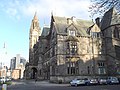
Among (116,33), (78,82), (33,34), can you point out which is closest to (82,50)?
(116,33)

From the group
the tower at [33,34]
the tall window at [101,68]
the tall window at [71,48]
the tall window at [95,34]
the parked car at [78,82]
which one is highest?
the tower at [33,34]

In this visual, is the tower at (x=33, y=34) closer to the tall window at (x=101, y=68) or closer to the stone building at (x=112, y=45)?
the stone building at (x=112, y=45)

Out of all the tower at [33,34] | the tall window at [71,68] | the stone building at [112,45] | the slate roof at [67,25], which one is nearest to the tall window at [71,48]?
the tall window at [71,68]

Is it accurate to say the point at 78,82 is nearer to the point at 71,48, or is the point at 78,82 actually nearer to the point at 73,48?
the point at 71,48

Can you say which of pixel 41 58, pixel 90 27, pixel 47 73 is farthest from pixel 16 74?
pixel 90 27

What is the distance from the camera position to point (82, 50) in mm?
44594

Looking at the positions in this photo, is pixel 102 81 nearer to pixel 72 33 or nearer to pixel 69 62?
pixel 69 62

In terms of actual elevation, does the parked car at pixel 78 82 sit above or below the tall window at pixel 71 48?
below

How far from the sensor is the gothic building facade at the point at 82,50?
4256 cm

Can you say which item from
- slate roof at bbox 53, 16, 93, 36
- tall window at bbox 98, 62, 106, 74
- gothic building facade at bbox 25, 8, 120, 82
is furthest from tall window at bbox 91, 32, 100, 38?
tall window at bbox 98, 62, 106, 74

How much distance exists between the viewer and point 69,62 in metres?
42.7

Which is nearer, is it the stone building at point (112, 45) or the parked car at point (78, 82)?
the parked car at point (78, 82)

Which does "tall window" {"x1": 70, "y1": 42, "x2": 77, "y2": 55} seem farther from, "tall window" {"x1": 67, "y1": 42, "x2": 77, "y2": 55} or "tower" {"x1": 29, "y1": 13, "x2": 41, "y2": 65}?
"tower" {"x1": 29, "y1": 13, "x2": 41, "y2": 65}

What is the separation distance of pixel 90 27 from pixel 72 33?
20.0 ft
